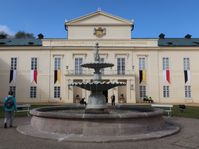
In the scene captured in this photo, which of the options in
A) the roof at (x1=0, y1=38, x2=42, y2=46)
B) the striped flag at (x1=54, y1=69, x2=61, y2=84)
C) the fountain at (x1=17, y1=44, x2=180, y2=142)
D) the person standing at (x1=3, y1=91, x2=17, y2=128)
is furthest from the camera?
the roof at (x1=0, y1=38, x2=42, y2=46)

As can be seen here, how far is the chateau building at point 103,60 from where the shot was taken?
123 feet

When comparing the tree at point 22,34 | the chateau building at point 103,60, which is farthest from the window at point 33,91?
the tree at point 22,34

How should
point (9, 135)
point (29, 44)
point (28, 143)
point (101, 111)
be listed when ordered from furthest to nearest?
point (29, 44) < point (101, 111) < point (9, 135) < point (28, 143)

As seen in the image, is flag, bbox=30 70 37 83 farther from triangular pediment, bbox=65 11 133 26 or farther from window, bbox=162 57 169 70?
window, bbox=162 57 169 70

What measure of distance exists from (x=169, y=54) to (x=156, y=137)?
32.4m

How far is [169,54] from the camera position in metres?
38.3

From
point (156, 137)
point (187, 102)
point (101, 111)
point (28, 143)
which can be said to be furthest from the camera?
point (187, 102)

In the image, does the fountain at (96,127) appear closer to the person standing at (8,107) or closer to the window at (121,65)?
the person standing at (8,107)

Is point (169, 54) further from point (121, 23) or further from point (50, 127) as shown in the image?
point (50, 127)

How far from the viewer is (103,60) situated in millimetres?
37375

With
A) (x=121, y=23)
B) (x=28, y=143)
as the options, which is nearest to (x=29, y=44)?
(x=121, y=23)

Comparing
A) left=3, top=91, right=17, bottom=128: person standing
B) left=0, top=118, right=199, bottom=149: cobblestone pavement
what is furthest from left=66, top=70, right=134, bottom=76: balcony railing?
left=0, top=118, right=199, bottom=149: cobblestone pavement

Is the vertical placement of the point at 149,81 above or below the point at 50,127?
above

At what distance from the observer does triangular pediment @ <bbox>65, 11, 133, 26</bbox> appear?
127ft
